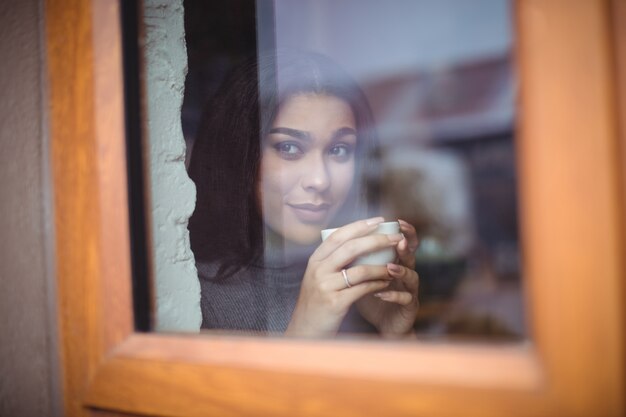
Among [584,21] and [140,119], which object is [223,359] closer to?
[140,119]

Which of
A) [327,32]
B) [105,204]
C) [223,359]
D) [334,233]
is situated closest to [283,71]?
[334,233]

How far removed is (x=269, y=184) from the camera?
1.36m

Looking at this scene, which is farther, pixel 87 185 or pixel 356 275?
pixel 356 275

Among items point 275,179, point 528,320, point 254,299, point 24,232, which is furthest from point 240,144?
point 528,320

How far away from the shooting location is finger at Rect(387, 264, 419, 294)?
922mm

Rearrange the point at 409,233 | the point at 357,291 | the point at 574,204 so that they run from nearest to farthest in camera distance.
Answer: the point at 574,204 → the point at 357,291 → the point at 409,233

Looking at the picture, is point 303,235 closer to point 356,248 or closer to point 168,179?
point 356,248

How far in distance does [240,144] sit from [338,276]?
2.04 ft

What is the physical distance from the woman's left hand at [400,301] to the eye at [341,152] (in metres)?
0.37

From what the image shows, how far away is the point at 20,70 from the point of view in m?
0.76

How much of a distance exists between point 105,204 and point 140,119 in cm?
A: 14

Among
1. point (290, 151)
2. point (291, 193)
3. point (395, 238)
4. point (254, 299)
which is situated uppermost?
point (290, 151)

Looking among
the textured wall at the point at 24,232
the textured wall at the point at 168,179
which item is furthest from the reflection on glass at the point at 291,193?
the textured wall at the point at 24,232

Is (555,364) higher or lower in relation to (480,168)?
lower
